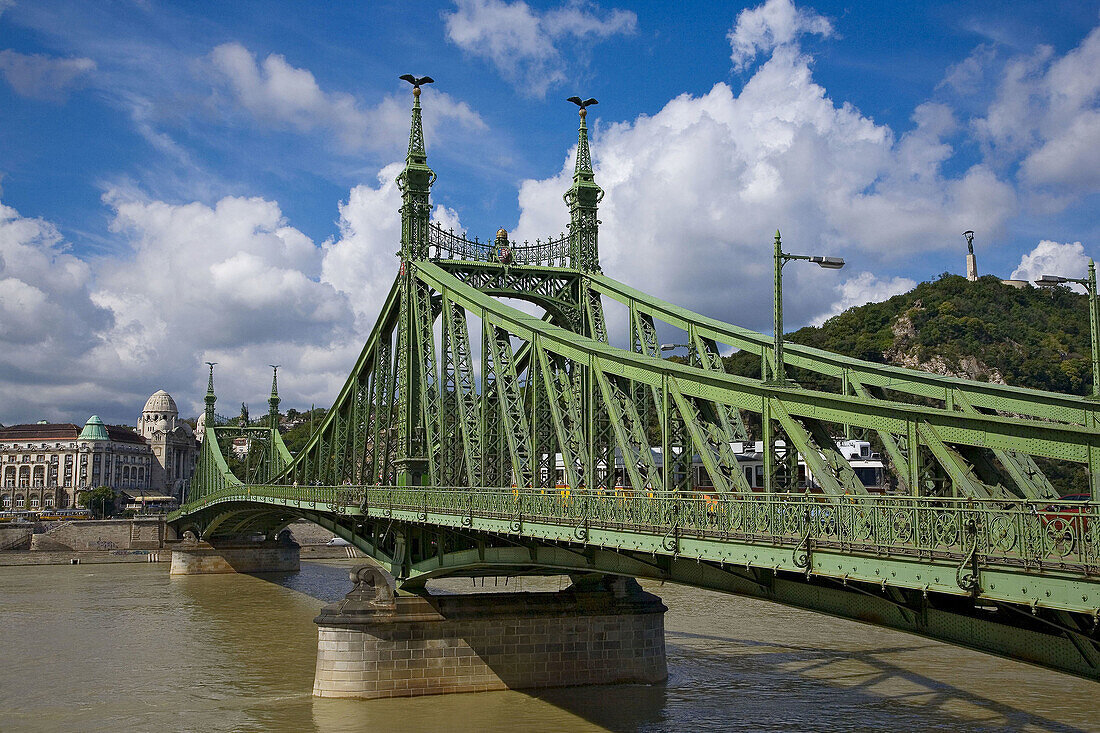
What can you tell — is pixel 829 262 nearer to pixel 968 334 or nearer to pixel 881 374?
pixel 881 374

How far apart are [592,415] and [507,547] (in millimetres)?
4339

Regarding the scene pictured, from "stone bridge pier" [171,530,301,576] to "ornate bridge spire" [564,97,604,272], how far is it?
46976 millimetres

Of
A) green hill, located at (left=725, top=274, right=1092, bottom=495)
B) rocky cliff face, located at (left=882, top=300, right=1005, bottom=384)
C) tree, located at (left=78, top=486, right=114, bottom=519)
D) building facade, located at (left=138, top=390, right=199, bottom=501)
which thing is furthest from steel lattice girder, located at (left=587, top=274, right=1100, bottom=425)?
building facade, located at (left=138, top=390, right=199, bottom=501)

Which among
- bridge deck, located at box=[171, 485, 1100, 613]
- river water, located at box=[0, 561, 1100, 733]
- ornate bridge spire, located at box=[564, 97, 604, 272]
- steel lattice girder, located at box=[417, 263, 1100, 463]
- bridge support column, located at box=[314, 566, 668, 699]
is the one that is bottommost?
river water, located at box=[0, 561, 1100, 733]

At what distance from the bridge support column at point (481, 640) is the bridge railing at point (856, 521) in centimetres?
778

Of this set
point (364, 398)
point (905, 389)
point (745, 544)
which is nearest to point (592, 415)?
point (905, 389)

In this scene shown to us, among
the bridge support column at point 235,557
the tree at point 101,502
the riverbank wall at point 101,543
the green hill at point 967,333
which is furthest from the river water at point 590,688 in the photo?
the tree at point 101,502

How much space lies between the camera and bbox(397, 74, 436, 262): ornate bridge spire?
3706cm

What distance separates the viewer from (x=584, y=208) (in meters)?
→ 35.3

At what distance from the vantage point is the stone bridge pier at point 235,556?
241ft

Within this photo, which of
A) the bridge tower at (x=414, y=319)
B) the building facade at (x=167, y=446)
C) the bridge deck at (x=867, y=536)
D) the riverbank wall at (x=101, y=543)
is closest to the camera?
the bridge deck at (x=867, y=536)

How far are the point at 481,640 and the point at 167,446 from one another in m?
165

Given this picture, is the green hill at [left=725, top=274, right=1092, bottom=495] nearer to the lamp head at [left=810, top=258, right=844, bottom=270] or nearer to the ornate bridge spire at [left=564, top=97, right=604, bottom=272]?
the ornate bridge spire at [left=564, top=97, right=604, bottom=272]

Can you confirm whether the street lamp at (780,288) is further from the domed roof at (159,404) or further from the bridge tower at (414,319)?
the domed roof at (159,404)
